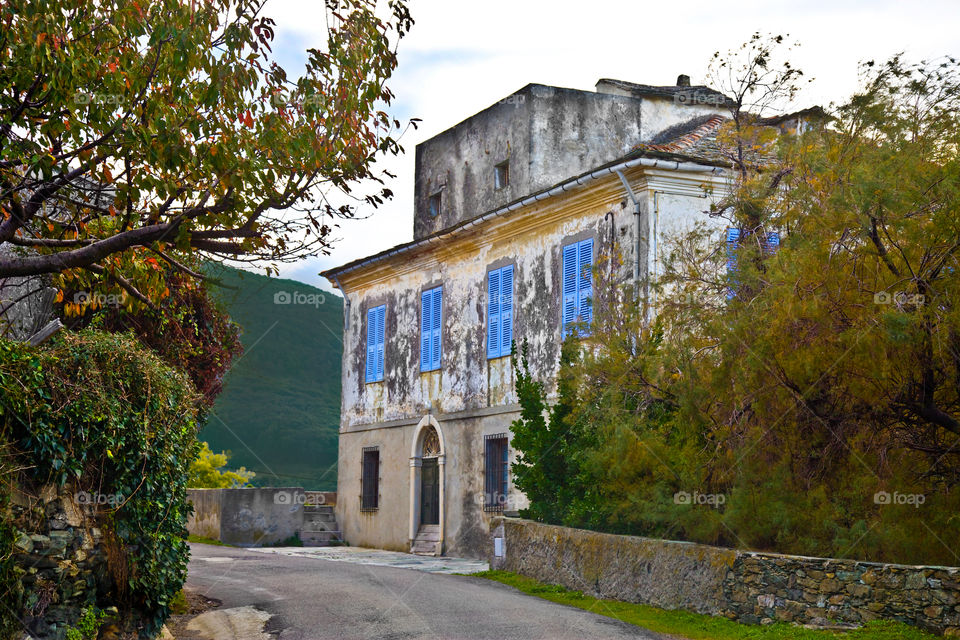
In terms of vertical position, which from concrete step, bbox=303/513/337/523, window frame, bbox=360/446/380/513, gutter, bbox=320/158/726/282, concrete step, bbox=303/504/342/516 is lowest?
concrete step, bbox=303/513/337/523

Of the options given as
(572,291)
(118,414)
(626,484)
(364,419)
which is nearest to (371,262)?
(364,419)

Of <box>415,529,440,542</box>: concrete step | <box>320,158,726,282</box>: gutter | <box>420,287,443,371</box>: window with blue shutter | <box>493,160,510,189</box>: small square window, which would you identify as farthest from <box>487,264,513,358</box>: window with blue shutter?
<box>415,529,440,542</box>: concrete step

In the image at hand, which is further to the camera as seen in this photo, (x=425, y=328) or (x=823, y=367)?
(x=425, y=328)

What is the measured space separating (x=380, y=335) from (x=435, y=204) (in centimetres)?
345

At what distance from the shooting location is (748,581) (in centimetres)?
1122

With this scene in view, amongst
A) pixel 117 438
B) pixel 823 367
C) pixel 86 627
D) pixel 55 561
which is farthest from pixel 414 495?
pixel 55 561

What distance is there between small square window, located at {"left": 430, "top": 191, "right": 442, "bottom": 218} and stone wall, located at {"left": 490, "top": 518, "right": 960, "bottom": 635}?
12.3 metres

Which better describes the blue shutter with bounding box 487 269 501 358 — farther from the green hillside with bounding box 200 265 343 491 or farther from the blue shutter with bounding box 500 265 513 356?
the green hillside with bounding box 200 265 343 491

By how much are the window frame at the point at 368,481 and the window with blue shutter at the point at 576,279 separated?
822 centimetres

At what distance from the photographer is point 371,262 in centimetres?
2566

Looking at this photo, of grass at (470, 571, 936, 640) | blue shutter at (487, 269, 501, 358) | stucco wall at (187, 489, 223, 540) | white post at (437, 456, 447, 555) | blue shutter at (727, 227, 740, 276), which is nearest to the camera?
grass at (470, 571, 936, 640)

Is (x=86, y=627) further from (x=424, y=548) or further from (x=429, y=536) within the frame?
(x=429, y=536)

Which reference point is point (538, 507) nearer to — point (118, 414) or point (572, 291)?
point (572, 291)

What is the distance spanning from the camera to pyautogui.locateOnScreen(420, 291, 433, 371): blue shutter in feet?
78.1
